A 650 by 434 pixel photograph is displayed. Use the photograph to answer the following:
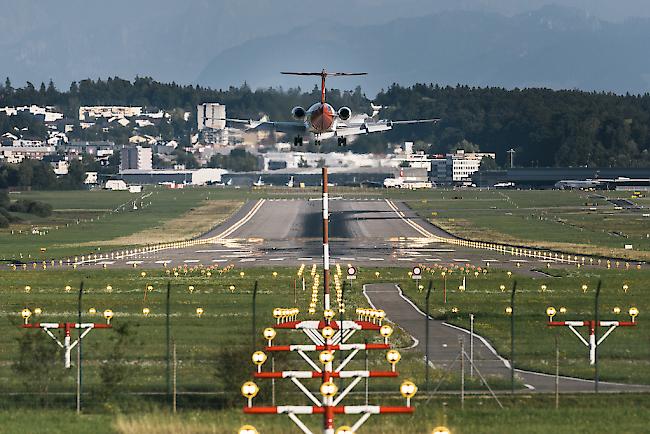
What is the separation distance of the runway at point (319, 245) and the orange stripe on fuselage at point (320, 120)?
35181 mm

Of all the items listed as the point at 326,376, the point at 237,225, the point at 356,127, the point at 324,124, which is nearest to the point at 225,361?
the point at 326,376

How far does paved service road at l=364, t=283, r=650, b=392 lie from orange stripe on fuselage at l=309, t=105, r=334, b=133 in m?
8.87

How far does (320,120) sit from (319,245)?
6425 cm

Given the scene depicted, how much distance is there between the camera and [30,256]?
11562cm

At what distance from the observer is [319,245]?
129 m

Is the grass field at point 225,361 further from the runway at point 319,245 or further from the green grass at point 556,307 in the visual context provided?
the runway at point 319,245

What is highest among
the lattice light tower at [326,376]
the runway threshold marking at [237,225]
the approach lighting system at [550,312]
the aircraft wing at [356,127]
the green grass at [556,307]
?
the aircraft wing at [356,127]

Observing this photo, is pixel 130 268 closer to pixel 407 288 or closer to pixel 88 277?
pixel 88 277

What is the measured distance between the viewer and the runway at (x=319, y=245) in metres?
110

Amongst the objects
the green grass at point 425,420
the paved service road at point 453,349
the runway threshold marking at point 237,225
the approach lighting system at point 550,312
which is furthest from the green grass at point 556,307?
the runway threshold marking at point 237,225

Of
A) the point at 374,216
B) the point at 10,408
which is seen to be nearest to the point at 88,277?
the point at 10,408

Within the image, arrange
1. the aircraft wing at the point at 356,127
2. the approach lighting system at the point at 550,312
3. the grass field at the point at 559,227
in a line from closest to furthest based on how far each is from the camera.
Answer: the approach lighting system at the point at 550,312
the aircraft wing at the point at 356,127
the grass field at the point at 559,227

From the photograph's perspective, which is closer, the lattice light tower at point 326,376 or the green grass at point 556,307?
the lattice light tower at point 326,376

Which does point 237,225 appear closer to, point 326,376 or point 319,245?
point 319,245
